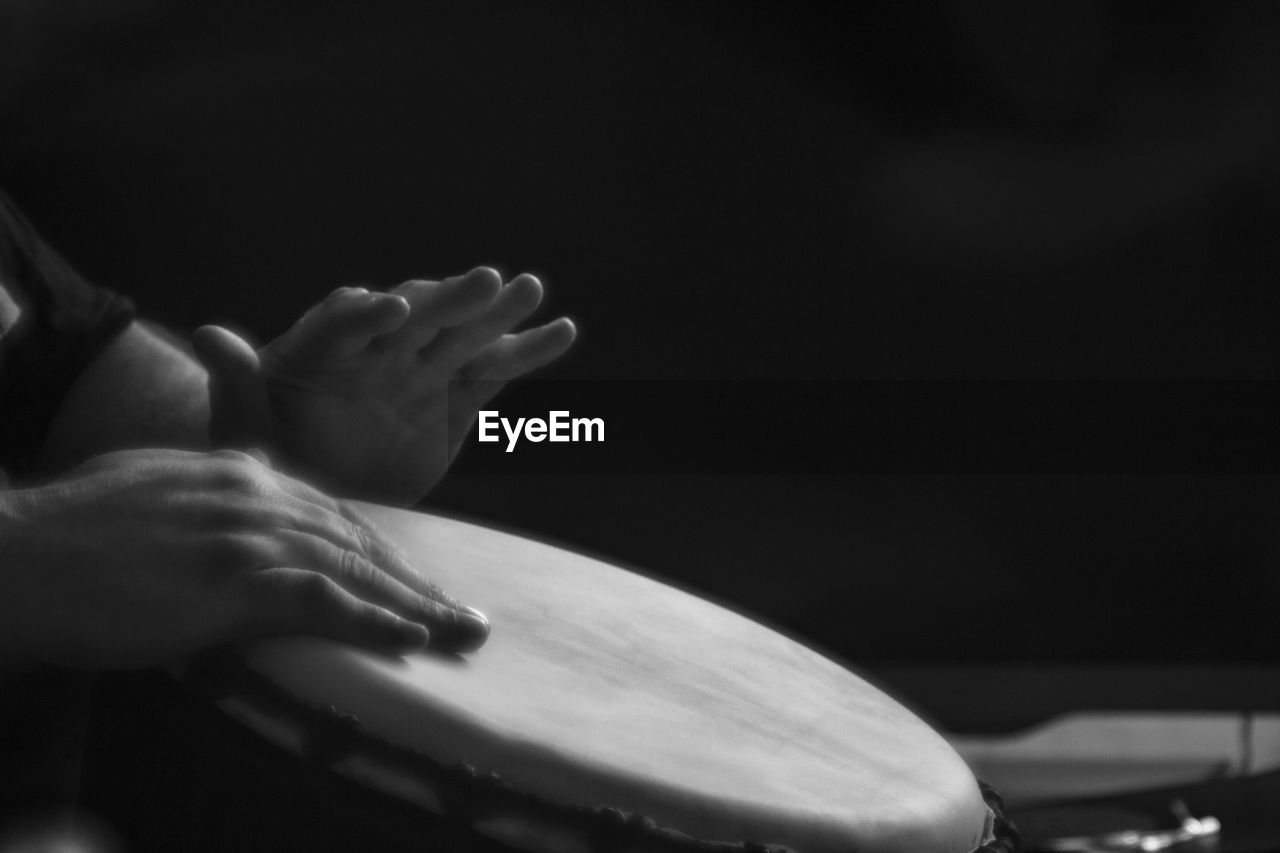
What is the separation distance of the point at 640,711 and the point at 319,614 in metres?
0.16

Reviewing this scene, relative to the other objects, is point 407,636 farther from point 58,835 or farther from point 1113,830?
point 1113,830

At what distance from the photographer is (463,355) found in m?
0.82

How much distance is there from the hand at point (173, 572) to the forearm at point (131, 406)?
39cm

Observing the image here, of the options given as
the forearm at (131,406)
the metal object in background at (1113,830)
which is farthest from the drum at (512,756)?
the metal object in background at (1113,830)

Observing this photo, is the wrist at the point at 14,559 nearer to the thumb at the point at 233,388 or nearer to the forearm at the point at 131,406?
the thumb at the point at 233,388

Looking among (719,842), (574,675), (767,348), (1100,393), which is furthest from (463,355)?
(1100,393)

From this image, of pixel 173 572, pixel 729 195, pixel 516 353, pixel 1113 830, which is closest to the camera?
pixel 173 572

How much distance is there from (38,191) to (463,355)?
1131mm

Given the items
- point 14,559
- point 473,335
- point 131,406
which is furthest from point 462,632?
point 131,406

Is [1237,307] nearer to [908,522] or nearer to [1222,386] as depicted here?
[1222,386]

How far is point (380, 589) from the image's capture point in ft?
1.76

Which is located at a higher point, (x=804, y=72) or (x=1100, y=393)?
(x=804, y=72)

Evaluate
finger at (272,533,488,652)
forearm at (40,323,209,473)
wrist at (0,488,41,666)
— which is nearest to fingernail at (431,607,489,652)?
finger at (272,533,488,652)

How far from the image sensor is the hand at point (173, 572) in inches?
19.7
